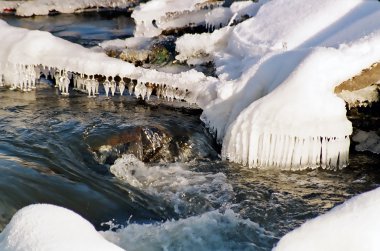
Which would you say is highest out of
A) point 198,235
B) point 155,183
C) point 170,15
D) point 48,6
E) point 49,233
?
point 48,6

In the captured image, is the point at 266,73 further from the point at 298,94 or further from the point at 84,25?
the point at 84,25

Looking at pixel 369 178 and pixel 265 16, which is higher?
pixel 265 16

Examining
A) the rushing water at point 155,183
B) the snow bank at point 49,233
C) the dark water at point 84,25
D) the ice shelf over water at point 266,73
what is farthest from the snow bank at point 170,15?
the snow bank at point 49,233

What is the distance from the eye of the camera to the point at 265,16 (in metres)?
10.0

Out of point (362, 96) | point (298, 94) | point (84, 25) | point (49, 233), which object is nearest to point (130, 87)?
point (298, 94)

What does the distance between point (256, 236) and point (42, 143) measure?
10.5 ft

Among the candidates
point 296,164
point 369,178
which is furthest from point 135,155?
point 369,178

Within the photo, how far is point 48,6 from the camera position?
21203 millimetres

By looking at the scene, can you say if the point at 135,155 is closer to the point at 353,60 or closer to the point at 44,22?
the point at 353,60

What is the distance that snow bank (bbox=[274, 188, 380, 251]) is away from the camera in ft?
10.3

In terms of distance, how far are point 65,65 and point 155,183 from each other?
3934 mm

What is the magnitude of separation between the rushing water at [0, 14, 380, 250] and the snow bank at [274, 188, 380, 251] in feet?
6.18

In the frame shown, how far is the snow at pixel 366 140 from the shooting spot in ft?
25.7

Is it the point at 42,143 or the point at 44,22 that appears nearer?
the point at 42,143
